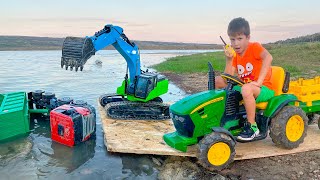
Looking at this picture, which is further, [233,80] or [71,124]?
[71,124]

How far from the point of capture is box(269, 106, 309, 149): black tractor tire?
5.90 m

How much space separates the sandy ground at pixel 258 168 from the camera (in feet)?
17.9

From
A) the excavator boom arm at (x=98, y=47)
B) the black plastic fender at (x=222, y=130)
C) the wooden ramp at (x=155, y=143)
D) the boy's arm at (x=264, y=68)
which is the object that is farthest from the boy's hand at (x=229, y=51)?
the excavator boom arm at (x=98, y=47)

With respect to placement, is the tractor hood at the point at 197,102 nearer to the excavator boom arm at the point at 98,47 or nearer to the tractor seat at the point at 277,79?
the tractor seat at the point at 277,79

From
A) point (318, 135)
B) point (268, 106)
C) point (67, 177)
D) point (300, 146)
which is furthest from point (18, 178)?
point (318, 135)

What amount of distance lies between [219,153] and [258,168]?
0.82 meters

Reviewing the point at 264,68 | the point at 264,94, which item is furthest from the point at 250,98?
the point at 264,68

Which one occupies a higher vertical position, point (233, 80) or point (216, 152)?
point (233, 80)

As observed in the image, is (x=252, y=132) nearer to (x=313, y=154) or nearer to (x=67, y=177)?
(x=313, y=154)

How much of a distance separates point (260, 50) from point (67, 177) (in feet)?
13.2

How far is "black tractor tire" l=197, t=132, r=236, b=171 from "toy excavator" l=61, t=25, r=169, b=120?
137 inches

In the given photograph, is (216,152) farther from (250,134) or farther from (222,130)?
(250,134)

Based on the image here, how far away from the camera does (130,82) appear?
928 cm

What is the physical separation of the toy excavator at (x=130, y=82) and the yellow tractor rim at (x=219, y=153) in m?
3.48
